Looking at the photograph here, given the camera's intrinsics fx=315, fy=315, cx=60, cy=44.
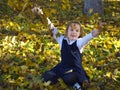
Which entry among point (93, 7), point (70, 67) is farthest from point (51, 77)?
point (93, 7)

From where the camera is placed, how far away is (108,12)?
30.5ft

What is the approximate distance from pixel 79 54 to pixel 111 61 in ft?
4.26

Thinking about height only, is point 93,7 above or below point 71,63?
above

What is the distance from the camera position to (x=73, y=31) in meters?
4.74

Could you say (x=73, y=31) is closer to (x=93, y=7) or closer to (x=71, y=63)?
(x=71, y=63)

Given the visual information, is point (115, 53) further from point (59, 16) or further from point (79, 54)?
point (59, 16)

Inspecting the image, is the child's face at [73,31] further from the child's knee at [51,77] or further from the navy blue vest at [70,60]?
the child's knee at [51,77]

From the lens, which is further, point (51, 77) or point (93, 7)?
point (93, 7)

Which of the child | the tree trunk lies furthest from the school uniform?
the tree trunk

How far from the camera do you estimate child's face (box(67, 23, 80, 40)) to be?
15.5 ft

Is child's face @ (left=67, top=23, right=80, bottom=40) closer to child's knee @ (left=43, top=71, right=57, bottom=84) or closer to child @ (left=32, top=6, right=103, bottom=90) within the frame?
child @ (left=32, top=6, right=103, bottom=90)

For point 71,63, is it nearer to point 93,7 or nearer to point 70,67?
point 70,67

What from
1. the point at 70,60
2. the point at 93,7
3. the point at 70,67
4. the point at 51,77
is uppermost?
the point at 93,7

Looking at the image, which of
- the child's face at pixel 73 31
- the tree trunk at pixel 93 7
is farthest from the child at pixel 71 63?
the tree trunk at pixel 93 7
